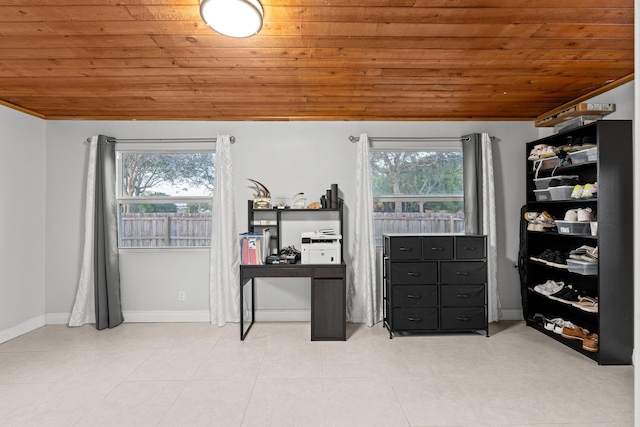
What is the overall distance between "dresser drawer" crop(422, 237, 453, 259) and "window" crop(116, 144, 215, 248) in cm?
239

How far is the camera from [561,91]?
318 cm

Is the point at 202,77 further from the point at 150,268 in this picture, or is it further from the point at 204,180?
the point at 150,268

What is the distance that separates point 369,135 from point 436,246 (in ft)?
4.78

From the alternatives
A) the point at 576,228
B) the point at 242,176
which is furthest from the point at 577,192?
the point at 242,176

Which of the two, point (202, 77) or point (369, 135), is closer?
point (202, 77)

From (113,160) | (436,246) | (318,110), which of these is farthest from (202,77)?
(436,246)

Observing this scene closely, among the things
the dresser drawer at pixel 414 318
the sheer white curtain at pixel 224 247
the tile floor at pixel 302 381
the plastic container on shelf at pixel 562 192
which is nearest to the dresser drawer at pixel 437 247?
the dresser drawer at pixel 414 318

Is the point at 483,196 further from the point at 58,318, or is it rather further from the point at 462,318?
the point at 58,318

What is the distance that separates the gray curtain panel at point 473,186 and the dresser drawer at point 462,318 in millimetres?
860

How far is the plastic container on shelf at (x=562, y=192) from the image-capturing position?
3252 mm

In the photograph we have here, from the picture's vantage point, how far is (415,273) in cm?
355

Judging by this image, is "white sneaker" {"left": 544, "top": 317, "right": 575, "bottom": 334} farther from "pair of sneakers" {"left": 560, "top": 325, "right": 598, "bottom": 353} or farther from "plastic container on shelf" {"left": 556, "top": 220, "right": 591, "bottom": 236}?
"plastic container on shelf" {"left": 556, "top": 220, "right": 591, "bottom": 236}

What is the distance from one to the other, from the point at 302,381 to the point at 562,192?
2806 mm

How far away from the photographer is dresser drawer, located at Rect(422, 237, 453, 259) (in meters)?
3.55
